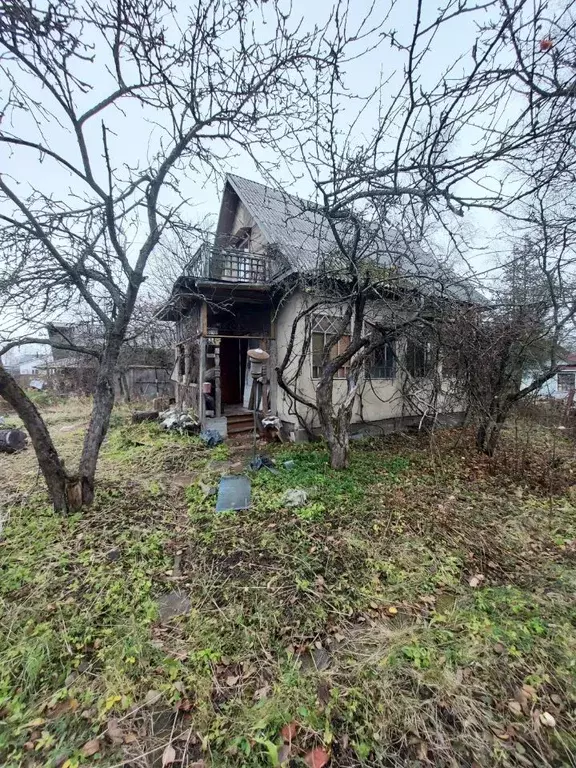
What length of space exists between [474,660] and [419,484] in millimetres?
2608

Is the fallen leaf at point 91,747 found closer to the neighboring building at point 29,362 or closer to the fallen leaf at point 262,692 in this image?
the fallen leaf at point 262,692

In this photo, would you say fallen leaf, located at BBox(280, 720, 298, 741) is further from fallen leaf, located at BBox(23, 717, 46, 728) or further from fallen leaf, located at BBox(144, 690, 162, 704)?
fallen leaf, located at BBox(23, 717, 46, 728)

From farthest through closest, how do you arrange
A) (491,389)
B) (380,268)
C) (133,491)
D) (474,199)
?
(491,389)
(380,268)
(133,491)
(474,199)

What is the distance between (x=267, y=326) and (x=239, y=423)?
248 cm

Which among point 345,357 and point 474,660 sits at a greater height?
point 345,357

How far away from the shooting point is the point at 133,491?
414 cm

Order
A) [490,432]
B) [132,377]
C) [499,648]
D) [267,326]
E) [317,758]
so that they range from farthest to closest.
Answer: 1. [132,377]
2. [267,326]
3. [490,432]
4. [499,648]
5. [317,758]

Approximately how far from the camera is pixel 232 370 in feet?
30.8

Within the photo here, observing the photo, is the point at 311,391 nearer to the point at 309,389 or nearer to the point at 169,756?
the point at 309,389

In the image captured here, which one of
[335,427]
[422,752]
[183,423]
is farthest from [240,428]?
[422,752]

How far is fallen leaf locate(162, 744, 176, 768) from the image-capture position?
55.7 inches

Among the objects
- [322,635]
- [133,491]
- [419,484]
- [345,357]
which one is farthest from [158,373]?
[322,635]

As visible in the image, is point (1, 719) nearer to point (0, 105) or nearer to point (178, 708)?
point (178, 708)

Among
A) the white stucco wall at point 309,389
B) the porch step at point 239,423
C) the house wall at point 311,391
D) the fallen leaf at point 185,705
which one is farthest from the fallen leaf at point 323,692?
the porch step at point 239,423
